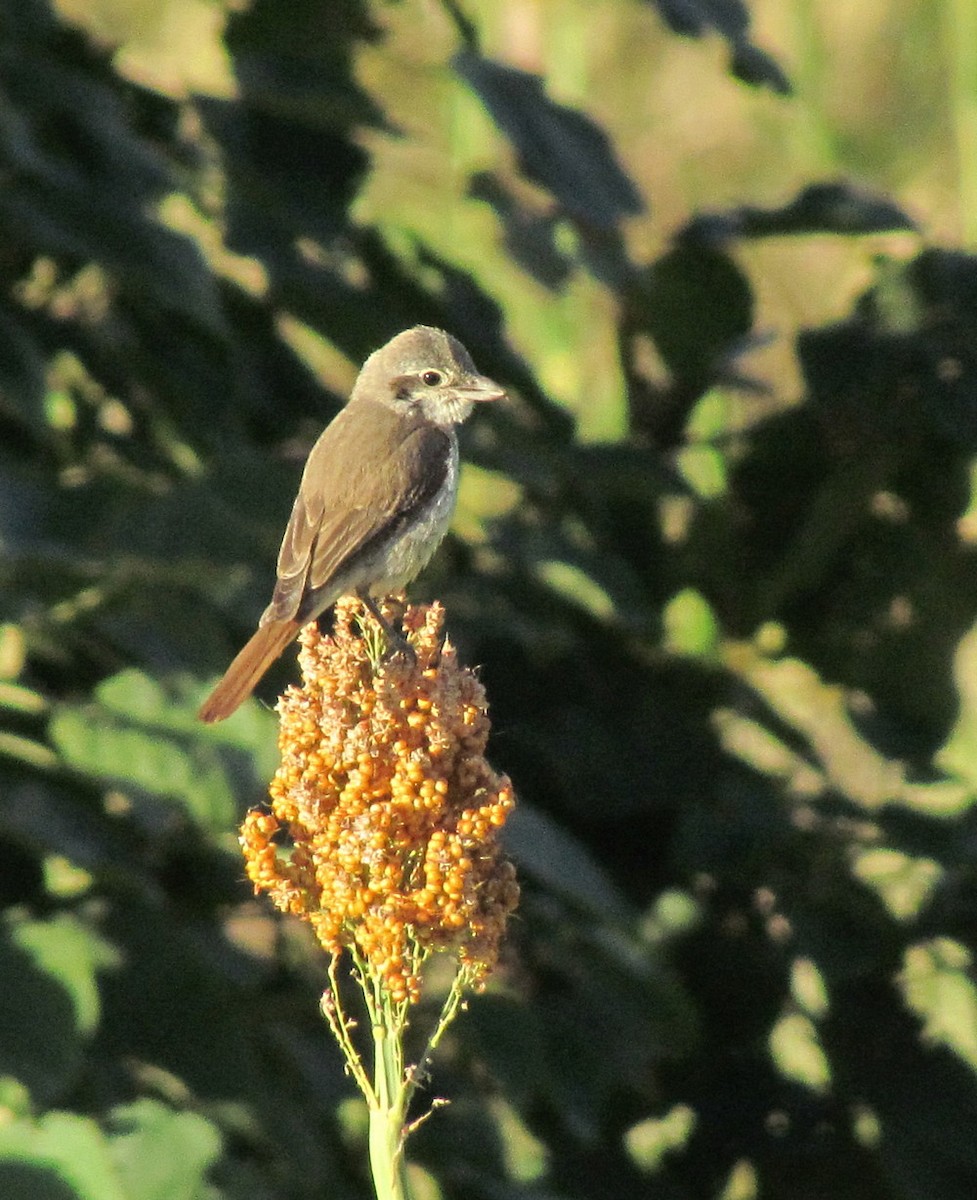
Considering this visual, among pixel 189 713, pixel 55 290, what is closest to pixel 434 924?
pixel 189 713

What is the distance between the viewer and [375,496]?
3404 mm

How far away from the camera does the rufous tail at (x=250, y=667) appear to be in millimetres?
3057

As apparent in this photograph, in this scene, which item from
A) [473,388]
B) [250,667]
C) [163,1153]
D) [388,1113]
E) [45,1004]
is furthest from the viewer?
[473,388]

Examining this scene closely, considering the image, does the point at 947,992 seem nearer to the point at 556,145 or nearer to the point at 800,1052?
the point at 800,1052

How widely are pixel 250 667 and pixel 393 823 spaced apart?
2.80ft

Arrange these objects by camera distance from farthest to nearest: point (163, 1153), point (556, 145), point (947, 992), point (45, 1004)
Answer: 1. point (947, 992)
2. point (556, 145)
3. point (45, 1004)
4. point (163, 1153)

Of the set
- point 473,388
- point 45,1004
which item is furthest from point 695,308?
point 45,1004

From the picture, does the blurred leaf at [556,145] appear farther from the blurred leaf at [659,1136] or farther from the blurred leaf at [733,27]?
the blurred leaf at [659,1136]

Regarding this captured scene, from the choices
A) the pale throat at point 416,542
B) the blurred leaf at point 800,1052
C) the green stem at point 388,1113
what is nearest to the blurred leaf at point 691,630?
the blurred leaf at point 800,1052

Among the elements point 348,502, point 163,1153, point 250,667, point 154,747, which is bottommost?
point 163,1153

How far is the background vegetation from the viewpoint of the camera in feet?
13.0

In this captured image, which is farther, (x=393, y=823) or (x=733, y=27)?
(x=733, y=27)

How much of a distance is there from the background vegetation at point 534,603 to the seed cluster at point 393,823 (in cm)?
129

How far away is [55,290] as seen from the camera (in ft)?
16.8
